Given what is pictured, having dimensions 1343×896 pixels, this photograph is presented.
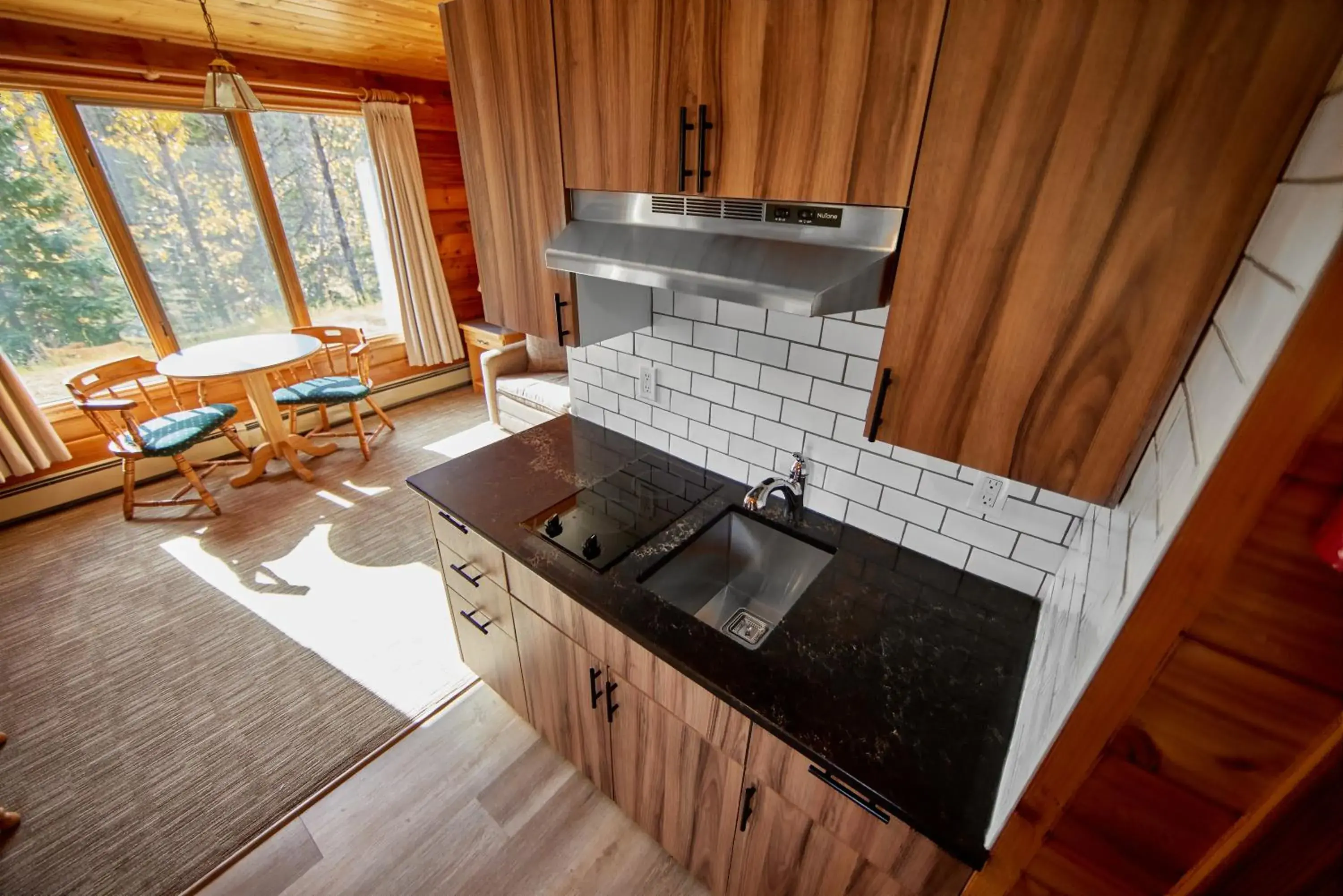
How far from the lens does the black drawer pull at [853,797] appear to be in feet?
2.91

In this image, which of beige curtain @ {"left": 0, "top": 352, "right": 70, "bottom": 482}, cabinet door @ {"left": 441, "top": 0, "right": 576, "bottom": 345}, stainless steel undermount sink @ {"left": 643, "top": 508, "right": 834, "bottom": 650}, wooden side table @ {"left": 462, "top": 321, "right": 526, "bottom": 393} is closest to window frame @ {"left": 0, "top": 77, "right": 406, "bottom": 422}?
beige curtain @ {"left": 0, "top": 352, "right": 70, "bottom": 482}

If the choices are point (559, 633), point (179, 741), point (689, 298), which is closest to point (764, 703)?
point (559, 633)

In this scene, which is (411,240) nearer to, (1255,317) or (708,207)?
(708,207)

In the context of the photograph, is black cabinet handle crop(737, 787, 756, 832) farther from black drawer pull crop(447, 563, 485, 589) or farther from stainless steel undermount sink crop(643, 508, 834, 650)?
black drawer pull crop(447, 563, 485, 589)

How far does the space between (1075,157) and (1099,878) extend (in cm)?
89

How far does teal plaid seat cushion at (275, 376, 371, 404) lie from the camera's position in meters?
3.51

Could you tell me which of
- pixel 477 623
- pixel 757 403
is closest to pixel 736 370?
pixel 757 403

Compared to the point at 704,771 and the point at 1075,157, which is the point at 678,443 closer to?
the point at 704,771

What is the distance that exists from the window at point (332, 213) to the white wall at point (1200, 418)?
4.80 m

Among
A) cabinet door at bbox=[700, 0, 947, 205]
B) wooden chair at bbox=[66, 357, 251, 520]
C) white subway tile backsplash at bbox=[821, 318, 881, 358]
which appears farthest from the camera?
wooden chair at bbox=[66, 357, 251, 520]

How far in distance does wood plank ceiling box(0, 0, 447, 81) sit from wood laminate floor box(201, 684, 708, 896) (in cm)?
337

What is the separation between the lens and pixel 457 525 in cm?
158

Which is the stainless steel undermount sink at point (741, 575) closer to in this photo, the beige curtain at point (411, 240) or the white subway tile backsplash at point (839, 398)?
the white subway tile backsplash at point (839, 398)

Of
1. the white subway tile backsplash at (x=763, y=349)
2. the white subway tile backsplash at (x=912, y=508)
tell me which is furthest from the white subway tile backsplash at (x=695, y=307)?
the white subway tile backsplash at (x=912, y=508)
